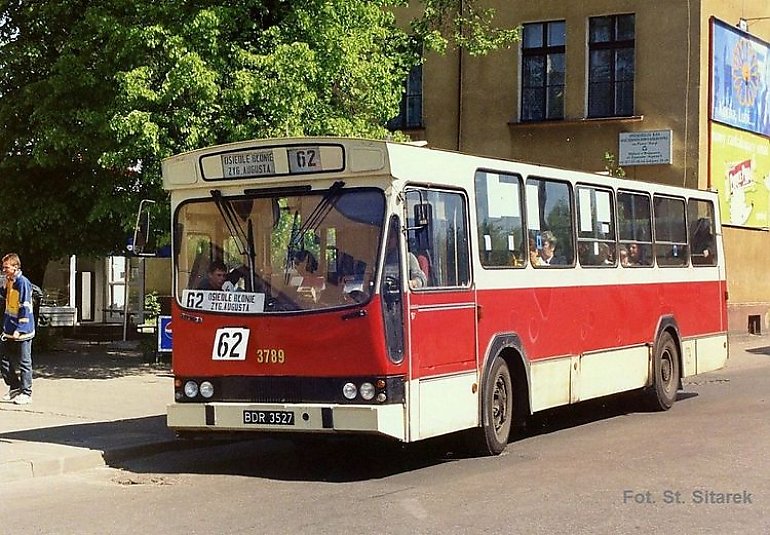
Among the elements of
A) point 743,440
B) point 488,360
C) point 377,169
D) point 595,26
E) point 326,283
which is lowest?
point 743,440

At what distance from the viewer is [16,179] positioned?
21.0 meters

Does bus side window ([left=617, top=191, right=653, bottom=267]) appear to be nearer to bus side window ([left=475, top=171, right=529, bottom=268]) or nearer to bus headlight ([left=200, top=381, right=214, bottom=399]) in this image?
bus side window ([left=475, top=171, right=529, bottom=268])

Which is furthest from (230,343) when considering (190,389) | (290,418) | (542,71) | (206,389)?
(542,71)

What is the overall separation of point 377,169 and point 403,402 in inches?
75.1

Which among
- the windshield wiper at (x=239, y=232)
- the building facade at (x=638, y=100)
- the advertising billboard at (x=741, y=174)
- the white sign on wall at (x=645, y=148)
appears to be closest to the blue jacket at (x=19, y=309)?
the windshield wiper at (x=239, y=232)

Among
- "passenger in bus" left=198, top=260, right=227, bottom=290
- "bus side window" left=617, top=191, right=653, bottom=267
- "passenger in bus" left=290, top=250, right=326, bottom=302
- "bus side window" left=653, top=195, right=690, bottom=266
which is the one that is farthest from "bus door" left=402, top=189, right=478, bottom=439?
"bus side window" left=653, top=195, right=690, bottom=266

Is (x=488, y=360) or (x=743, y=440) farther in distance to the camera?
(x=743, y=440)

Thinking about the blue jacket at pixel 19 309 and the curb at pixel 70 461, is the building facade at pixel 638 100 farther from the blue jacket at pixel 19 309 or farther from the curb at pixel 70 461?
the curb at pixel 70 461

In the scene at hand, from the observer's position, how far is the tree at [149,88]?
17719 millimetres

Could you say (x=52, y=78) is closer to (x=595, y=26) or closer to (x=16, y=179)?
(x=16, y=179)

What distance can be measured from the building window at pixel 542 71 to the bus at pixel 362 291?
54.9ft

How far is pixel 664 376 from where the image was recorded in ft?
52.5

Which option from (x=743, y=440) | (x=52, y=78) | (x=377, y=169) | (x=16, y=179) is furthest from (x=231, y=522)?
(x=16, y=179)

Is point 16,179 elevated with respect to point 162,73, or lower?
lower
